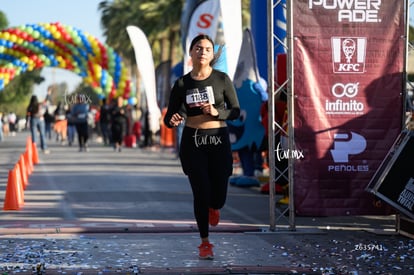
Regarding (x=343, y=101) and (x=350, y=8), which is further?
(x=343, y=101)

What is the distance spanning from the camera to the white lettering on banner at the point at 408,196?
9.03 metres

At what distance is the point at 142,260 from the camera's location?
7.61 metres

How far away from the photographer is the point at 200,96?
25.5 ft

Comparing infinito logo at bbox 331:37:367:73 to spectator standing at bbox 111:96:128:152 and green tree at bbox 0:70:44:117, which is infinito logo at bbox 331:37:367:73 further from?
green tree at bbox 0:70:44:117

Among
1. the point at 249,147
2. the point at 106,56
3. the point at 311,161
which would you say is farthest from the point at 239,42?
the point at 106,56

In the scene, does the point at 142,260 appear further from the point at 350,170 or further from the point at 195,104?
the point at 350,170

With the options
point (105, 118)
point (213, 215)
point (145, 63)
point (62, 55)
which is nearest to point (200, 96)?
point (213, 215)

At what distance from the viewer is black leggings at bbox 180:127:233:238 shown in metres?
7.79

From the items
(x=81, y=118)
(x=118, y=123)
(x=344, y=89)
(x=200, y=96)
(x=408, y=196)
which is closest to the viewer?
(x=200, y=96)

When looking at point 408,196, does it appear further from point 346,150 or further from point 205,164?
point 205,164

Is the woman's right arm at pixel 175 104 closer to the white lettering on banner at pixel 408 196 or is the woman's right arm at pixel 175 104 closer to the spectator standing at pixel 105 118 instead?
the white lettering on banner at pixel 408 196

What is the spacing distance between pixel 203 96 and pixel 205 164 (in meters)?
0.60

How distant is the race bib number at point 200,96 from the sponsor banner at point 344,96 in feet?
6.69

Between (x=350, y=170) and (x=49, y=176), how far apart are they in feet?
32.3
